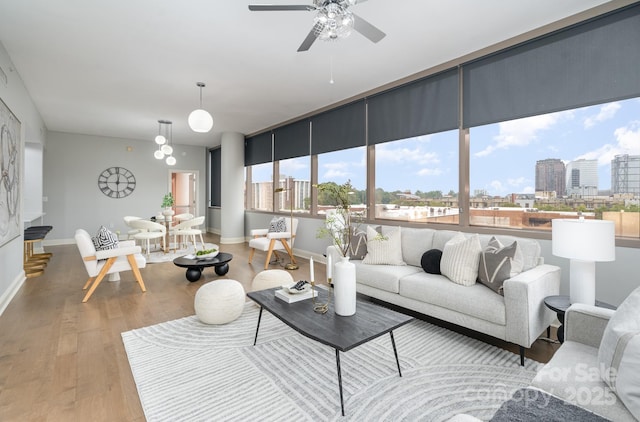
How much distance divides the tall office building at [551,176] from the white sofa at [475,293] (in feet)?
2.15

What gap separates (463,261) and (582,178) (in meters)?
1.42

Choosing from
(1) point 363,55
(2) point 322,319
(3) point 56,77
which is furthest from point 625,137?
(3) point 56,77

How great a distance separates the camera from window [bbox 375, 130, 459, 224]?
3.93 meters

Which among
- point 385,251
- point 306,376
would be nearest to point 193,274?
point 385,251

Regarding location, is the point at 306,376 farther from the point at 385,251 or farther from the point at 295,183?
the point at 295,183

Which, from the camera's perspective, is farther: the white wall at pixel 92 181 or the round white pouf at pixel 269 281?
the white wall at pixel 92 181

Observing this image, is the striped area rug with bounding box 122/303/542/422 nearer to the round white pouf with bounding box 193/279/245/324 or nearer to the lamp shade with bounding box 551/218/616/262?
the round white pouf with bounding box 193/279/245/324

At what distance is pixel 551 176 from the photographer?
311cm

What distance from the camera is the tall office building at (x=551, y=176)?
3039mm

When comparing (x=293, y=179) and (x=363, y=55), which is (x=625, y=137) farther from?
(x=293, y=179)

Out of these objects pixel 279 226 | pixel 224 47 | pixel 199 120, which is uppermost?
pixel 224 47

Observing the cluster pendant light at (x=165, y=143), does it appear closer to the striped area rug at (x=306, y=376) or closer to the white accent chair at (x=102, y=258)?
the white accent chair at (x=102, y=258)

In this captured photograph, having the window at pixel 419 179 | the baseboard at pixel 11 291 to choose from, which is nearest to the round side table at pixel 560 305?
the window at pixel 419 179

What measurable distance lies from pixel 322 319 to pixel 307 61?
313 centimetres
